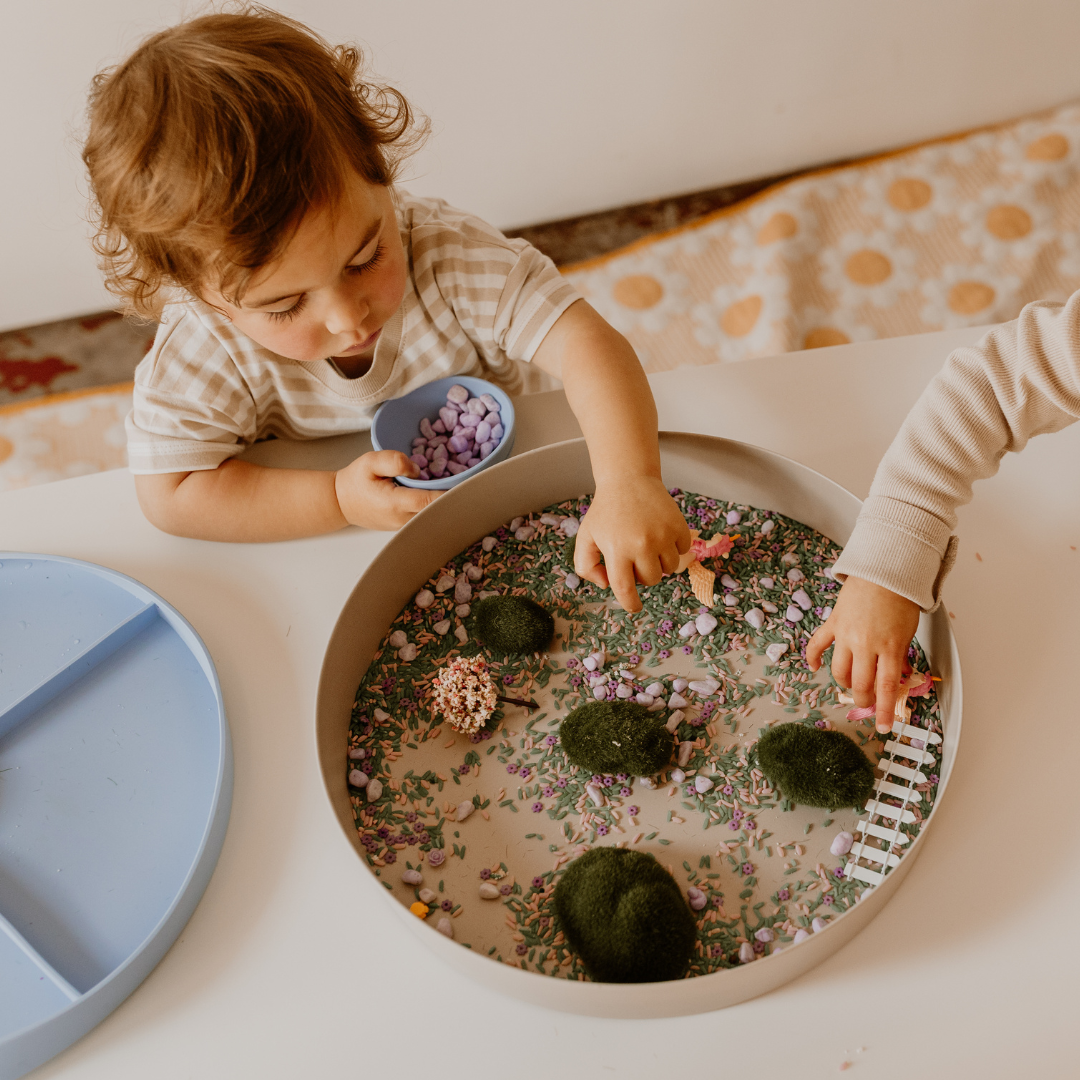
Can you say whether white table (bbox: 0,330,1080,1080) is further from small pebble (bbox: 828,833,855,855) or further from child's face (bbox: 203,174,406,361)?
child's face (bbox: 203,174,406,361)

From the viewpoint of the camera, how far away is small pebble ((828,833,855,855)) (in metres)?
0.63

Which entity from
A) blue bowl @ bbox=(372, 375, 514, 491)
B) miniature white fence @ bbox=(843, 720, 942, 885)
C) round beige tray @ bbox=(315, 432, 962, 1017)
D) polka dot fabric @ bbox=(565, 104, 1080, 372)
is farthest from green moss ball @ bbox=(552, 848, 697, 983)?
polka dot fabric @ bbox=(565, 104, 1080, 372)

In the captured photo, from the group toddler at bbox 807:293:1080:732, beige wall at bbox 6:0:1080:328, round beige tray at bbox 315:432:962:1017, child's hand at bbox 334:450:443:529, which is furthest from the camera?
beige wall at bbox 6:0:1080:328

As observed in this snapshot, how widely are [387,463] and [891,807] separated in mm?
505

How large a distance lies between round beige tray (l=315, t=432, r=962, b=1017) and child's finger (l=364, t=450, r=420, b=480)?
0.07 m

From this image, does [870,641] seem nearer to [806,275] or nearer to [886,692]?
[886,692]

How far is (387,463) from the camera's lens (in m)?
0.82

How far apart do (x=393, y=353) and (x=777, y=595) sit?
469 mm

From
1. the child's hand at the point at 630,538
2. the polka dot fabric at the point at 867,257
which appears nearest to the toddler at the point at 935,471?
the child's hand at the point at 630,538

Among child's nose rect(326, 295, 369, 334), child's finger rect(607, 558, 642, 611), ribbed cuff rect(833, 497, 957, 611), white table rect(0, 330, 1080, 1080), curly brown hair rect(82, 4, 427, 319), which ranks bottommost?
white table rect(0, 330, 1080, 1080)

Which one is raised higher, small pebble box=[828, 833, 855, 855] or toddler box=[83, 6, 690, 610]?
toddler box=[83, 6, 690, 610]

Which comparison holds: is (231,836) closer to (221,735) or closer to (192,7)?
(221,735)

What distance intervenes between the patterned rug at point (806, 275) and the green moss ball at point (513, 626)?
3.00ft

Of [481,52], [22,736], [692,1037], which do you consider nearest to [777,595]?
[692,1037]
